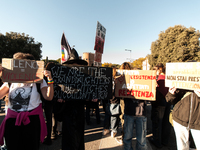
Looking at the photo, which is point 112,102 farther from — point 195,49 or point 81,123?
point 195,49

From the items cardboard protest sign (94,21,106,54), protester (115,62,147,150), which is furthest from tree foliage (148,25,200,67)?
protester (115,62,147,150)

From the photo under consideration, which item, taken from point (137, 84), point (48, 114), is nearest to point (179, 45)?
point (137, 84)

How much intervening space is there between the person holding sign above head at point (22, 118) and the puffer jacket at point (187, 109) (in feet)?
7.38

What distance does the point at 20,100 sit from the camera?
174 cm

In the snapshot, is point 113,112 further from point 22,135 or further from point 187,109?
point 22,135

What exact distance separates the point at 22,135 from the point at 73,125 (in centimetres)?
87

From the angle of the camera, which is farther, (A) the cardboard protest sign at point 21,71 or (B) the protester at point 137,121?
(B) the protester at point 137,121

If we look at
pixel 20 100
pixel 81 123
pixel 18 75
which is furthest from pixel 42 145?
pixel 18 75

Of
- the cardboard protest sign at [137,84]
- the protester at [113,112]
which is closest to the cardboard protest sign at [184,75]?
the cardboard protest sign at [137,84]

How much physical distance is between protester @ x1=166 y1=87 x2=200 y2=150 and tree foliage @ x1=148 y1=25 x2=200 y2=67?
25.6m

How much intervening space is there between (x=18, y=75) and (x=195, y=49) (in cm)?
2917

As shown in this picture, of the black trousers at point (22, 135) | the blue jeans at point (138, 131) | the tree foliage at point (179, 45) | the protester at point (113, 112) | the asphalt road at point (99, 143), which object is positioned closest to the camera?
the black trousers at point (22, 135)

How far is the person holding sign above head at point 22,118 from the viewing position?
168 cm

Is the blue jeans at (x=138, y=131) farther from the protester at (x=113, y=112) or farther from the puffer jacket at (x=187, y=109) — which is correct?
the protester at (x=113, y=112)
